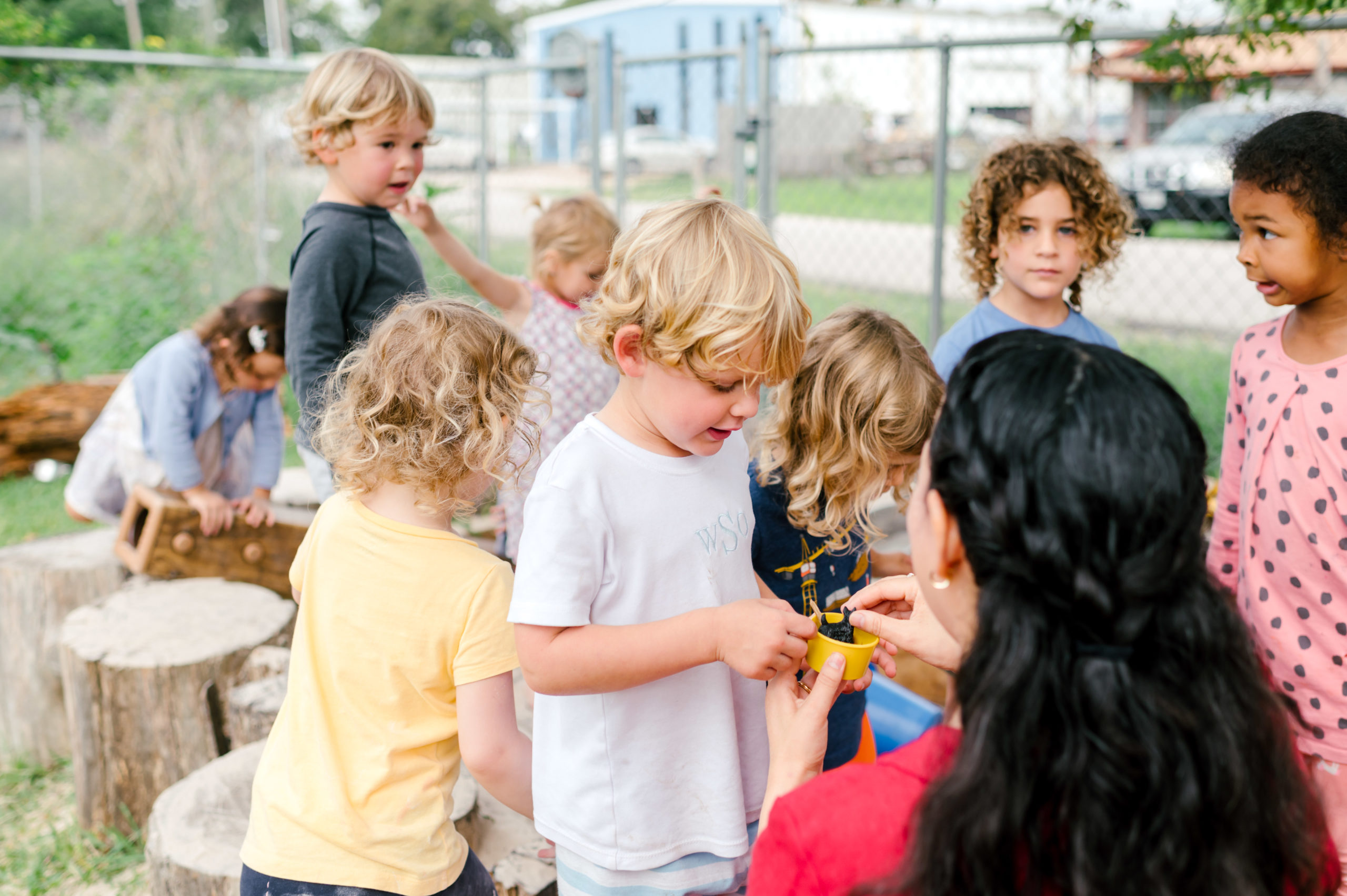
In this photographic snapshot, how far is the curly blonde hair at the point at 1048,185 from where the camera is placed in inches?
106

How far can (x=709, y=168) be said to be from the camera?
8.07 metres

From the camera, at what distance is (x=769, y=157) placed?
4.53 metres

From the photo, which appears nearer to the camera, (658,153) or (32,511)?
(32,511)

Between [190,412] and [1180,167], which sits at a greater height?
[1180,167]

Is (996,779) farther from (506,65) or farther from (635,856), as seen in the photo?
(506,65)

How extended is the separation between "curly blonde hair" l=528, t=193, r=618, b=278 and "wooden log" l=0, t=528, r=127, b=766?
195 cm

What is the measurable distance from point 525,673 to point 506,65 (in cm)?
513

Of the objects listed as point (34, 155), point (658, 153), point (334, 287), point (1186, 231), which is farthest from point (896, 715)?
point (1186, 231)

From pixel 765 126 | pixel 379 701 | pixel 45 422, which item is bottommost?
pixel 45 422

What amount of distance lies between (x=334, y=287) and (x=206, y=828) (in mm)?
1295

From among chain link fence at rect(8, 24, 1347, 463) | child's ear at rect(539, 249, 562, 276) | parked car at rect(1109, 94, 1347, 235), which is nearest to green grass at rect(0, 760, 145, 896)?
child's ear at rect(539, 249, 562, 276)

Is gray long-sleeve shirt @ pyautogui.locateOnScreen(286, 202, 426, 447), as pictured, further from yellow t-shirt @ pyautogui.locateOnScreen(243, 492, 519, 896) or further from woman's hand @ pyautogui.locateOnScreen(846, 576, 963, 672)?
woman's hand @ pyautogui.locateOnScreen(846, 576, 963, 672)

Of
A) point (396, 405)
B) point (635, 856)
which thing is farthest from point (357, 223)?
point (635, 856)

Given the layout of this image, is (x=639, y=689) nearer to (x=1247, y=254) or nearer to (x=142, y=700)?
(x=1247, y=254)
